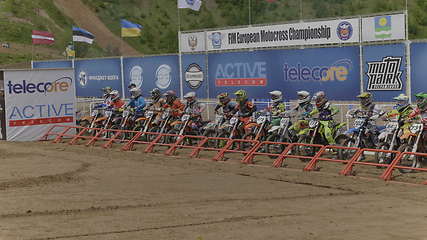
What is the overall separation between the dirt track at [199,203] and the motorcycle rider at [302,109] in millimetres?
1681

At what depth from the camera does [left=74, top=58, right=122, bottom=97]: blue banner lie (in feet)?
84.1

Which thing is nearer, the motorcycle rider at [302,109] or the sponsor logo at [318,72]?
the motorcycle rider at [302,109]

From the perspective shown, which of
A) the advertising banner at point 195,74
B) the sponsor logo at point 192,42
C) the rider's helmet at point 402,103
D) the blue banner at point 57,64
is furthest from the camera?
the blue banner at point 57,64

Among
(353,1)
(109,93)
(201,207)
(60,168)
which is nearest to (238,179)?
(201,207)

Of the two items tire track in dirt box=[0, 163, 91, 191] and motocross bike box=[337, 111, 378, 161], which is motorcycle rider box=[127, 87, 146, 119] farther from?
motocross bike box=[337, 111, 378, 161]

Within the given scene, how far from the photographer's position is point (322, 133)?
1622 centimetres

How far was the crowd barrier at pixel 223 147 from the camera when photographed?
13.9 metres

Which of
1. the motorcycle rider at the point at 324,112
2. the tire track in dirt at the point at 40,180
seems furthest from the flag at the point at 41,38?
the motorcycle rider at the point at 324,112

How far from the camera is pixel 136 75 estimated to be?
24750 mm

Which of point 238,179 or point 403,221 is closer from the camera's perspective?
point 403,221

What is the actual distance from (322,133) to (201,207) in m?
6.03

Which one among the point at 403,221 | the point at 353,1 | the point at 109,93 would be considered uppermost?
the point at 353,1

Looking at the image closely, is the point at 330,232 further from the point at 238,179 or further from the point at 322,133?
the point at 322,133

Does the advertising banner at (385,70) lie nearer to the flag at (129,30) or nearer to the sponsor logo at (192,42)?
the sponsor logo at (192,42)
